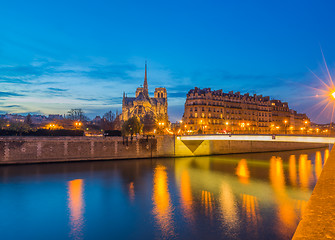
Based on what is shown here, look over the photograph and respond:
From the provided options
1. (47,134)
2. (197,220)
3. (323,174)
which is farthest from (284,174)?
(47,134)

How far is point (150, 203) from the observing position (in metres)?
22.5

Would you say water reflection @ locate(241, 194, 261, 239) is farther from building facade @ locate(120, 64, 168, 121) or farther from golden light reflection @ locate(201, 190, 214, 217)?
building facade @ locate(120, 64, 168, 121)

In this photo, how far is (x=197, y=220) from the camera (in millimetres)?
18156

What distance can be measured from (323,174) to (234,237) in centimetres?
755

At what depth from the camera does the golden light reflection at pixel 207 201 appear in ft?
66.3

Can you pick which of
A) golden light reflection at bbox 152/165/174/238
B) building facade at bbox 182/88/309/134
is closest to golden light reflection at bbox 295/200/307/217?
golden light reflection at bbox 152/165/174/238

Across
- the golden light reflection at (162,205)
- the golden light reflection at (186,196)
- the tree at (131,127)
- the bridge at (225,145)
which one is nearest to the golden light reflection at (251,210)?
the golden light reflection at (186,196)

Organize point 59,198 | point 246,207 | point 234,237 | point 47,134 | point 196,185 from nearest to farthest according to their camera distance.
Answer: point 234,237, point 246,207, point 59,198, point 196,185, point 47,134

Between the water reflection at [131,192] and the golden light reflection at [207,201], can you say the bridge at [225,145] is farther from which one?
the water reflection at [131,192]

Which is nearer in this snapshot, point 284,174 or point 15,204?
point 15,204

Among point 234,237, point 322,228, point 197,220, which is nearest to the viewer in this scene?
point 322,228

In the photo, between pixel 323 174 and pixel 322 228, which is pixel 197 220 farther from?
pixel 322 228

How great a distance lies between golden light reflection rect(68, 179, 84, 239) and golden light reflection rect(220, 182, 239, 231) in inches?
414

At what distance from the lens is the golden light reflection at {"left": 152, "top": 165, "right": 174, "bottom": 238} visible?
1702 cm
